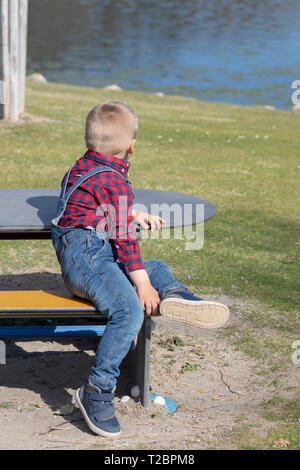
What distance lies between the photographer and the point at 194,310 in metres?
3.39

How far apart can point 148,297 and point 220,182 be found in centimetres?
565

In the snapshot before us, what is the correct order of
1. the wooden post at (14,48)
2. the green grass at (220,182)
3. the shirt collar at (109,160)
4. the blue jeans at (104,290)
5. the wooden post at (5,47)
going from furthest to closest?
1. the wooden post at (14,48)
2. the wooden post at (5,47)
3. the green grass at (220,182)
4. the shirt collar at (109,160)
5. the blue jeans at (104,290)

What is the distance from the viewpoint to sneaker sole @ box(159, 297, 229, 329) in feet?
11.1

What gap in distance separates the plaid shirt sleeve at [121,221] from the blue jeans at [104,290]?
73 mm

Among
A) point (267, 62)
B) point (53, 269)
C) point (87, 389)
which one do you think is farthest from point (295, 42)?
point (87, 389)

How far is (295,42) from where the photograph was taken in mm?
36000

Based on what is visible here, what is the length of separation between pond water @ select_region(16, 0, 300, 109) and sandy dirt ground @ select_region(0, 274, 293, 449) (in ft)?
56.2

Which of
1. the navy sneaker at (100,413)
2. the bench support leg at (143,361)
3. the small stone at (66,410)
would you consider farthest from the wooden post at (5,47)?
the navy sneaker at (100,413)

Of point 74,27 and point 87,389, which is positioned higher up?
point 74,27

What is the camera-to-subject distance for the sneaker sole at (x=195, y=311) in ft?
11.1

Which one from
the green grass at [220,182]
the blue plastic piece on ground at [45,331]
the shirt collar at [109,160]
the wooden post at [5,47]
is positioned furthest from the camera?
the wooden post at [5,47]

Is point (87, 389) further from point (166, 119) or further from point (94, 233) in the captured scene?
→ point (166, 119)

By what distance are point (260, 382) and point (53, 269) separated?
2292mm

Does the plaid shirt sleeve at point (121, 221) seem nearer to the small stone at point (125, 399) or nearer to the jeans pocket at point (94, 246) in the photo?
the jeans pocket at point (94, 246)
